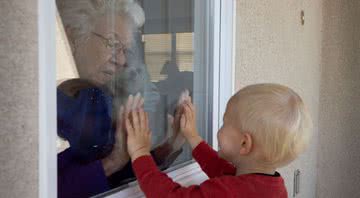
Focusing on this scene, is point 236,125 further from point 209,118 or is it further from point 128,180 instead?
point 209,118

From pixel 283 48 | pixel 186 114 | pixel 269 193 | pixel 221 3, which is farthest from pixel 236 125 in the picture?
pixel 283 48

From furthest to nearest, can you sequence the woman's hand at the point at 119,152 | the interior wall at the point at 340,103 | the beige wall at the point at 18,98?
the interior wall at the point at 340,103 → the woman's hand at the point at 119,152 → the beige wall at the point at 18,98

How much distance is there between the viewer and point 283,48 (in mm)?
2441

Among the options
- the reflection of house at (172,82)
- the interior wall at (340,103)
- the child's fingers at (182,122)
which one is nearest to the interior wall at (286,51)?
the interior wall at (340,103)

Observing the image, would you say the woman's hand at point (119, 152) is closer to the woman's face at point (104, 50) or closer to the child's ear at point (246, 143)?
the woman's face at point (104, 50)

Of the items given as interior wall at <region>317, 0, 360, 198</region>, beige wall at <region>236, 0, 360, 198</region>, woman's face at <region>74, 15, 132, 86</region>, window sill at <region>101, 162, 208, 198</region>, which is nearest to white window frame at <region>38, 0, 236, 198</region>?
window sill at <region>101, 162, 208, 198</region>

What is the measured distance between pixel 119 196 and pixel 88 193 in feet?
0.36

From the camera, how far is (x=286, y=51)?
8.20 ft

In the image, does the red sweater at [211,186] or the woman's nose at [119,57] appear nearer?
the red sweater at [211,186]

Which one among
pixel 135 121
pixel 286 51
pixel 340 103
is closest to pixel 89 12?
pixel 135 121

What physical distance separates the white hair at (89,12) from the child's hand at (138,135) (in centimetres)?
28

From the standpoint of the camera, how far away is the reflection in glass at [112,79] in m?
1.08

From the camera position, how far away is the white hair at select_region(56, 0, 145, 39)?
1060 mm

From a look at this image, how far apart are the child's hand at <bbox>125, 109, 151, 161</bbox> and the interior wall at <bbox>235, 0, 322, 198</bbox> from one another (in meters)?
0.70
